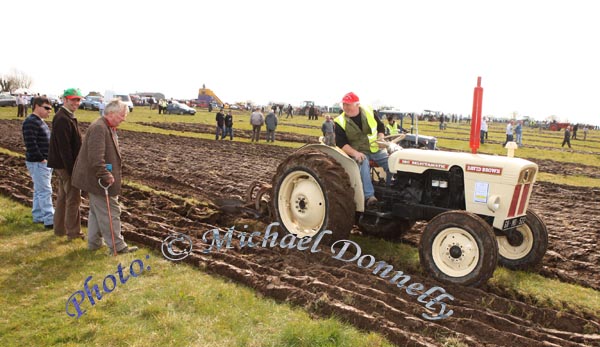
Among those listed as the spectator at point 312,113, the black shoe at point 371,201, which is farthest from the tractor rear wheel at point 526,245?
the spectator at point 312,113

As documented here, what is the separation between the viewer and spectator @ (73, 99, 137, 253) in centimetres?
573

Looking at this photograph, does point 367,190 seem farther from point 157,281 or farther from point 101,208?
point 101,208

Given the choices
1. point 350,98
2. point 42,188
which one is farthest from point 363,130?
→ point 42,188

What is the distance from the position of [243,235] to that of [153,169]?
6.62 m

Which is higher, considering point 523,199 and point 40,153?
point 40,153

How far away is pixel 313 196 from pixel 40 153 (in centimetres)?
389

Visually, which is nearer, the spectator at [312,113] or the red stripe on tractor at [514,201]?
the red stripe on tractor at [514,201]

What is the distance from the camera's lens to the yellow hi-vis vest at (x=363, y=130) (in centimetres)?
632

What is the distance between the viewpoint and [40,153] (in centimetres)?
693

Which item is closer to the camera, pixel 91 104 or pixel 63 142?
pixel 63 142

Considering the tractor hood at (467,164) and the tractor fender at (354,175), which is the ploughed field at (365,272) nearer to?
the tractor fender at (354,175)

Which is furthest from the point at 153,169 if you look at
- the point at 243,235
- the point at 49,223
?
the point at 243,235

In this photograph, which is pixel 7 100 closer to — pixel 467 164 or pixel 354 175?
pixel 354 175

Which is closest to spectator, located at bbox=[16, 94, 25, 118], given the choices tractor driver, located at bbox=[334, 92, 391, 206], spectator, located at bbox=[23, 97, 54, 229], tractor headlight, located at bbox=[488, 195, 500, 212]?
spectator, located at bbox=[23, 97, 54, 229]
